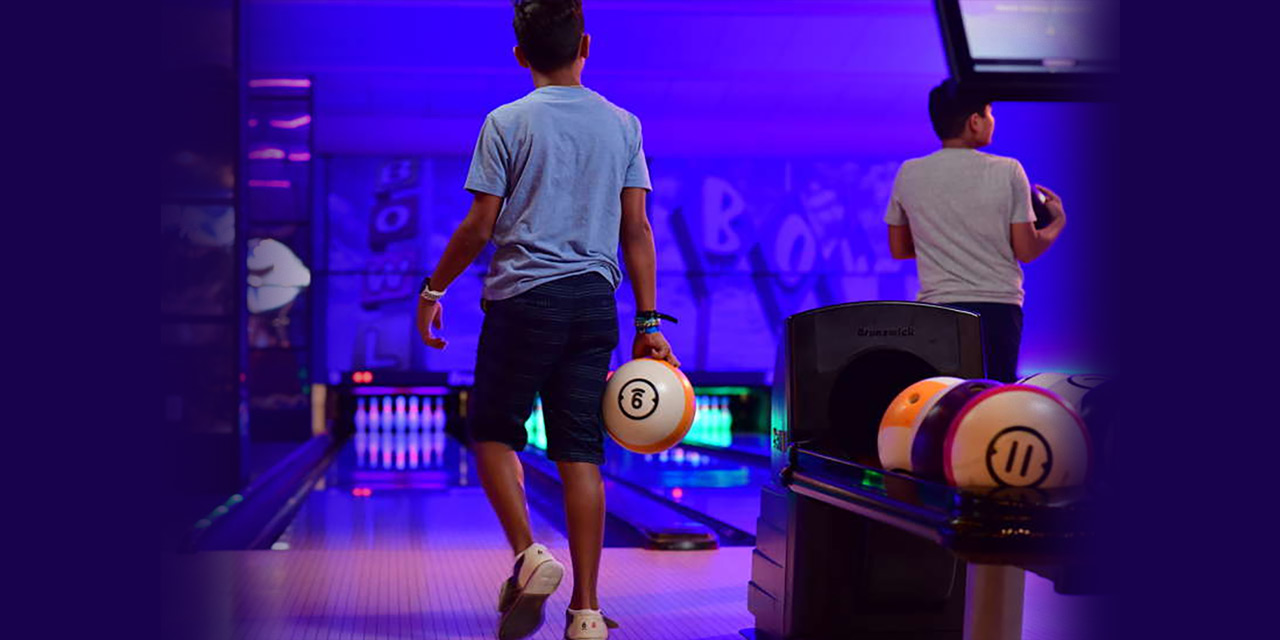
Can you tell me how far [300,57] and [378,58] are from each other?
18.5 inches

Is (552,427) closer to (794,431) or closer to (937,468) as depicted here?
(794,431)

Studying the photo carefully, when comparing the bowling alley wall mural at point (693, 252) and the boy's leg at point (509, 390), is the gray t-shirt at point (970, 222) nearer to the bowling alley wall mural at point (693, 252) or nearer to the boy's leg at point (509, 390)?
the boy's leg at point (509, 390)

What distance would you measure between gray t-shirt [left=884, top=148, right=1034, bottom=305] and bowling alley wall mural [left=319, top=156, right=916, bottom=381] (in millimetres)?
8201

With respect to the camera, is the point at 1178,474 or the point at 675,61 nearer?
the point at 1178,474

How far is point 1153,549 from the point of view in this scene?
0.62 meters

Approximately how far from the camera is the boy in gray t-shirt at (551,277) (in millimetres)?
2219

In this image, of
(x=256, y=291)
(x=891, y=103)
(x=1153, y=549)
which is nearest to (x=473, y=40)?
(x=256, y=291)

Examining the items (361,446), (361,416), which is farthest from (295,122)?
(361,416)

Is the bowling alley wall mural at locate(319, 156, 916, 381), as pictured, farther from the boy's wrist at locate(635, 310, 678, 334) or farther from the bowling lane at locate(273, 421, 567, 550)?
the boy's wrist at locate(635, 310, 678, 334)

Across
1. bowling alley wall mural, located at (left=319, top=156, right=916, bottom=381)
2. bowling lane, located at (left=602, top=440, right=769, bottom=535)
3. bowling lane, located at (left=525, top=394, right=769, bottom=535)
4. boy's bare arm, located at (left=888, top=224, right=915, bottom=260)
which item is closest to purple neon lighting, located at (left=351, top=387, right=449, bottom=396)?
bowling alley wall mural, located at (left=319, top=156, right=916, bottom=381)

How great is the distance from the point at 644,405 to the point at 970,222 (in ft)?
2.77

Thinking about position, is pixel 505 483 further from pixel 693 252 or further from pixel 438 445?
pixel 693 252

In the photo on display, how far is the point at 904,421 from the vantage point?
174 cm

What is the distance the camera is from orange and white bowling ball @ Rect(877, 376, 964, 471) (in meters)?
1.70
